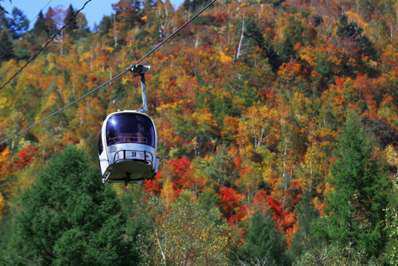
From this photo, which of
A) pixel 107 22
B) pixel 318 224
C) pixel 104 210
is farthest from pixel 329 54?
pixel 104 210

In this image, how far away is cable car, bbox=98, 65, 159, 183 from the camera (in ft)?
50.6

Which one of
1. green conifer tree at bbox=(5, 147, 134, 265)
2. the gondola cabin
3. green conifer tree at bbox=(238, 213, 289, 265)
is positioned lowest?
the gondola cabin

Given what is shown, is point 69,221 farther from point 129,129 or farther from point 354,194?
point 129,129

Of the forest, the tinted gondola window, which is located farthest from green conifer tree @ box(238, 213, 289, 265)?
the tinted gondola window

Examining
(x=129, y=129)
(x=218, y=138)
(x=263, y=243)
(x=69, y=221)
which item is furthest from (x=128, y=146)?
(x=218, y=138)

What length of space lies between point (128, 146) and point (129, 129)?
1.11 ft

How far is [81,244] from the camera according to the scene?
38812 mm

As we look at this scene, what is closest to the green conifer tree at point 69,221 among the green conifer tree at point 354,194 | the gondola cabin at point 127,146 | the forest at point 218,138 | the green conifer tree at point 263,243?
the forest at point 218,138

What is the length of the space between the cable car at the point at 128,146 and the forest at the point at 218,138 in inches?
391

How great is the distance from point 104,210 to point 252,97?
235 ft

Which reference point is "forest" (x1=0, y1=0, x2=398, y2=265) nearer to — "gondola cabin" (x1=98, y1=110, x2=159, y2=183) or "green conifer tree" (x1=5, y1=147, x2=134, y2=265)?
"green conifer tree" (x1=5, y1=147, x2=134, y2=265)

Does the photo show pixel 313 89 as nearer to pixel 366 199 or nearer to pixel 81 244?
pixel 366 199

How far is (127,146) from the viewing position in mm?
15531

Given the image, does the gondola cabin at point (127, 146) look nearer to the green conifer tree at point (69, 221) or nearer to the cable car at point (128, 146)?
the cable car at point (128, 146)
